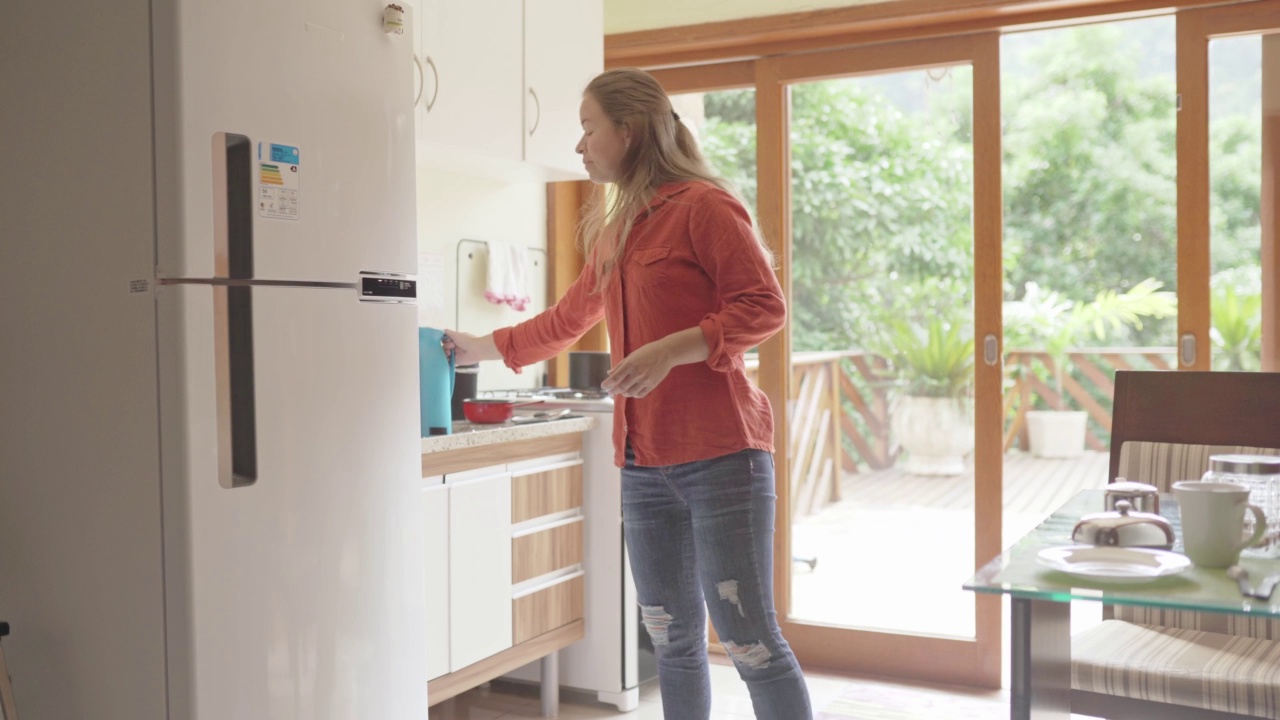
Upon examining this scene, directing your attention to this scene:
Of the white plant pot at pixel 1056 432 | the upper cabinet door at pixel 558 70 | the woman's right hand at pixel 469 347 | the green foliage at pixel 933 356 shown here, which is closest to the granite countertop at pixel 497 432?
the woman's right hand at pixel 469 347

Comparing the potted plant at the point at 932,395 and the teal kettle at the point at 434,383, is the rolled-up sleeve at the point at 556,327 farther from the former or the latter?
the potted plant at the point at 932,395

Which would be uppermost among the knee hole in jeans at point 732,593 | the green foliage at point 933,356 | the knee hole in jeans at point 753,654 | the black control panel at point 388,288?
the black control panel at point 388,288

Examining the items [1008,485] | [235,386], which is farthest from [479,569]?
[1008,485]

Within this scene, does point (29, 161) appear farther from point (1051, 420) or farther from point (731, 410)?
point (1051, 420)

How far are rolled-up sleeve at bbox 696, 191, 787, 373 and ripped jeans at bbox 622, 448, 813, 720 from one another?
20 centimetres

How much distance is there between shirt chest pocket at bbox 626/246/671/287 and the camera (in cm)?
196

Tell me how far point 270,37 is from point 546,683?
1882 millimetres

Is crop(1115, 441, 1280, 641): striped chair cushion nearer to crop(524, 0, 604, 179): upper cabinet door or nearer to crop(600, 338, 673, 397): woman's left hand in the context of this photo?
crop(600, 338, 673, 397): woman's left hand

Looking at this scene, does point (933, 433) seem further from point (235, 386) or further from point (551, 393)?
point (235, 386)

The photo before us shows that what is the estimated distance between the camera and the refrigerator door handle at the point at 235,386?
1.88 meters

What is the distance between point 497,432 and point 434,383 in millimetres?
218

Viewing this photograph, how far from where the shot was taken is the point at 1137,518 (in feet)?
4.97

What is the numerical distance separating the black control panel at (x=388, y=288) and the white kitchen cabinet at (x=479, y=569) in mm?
573

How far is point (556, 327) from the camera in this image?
7.63 ft
